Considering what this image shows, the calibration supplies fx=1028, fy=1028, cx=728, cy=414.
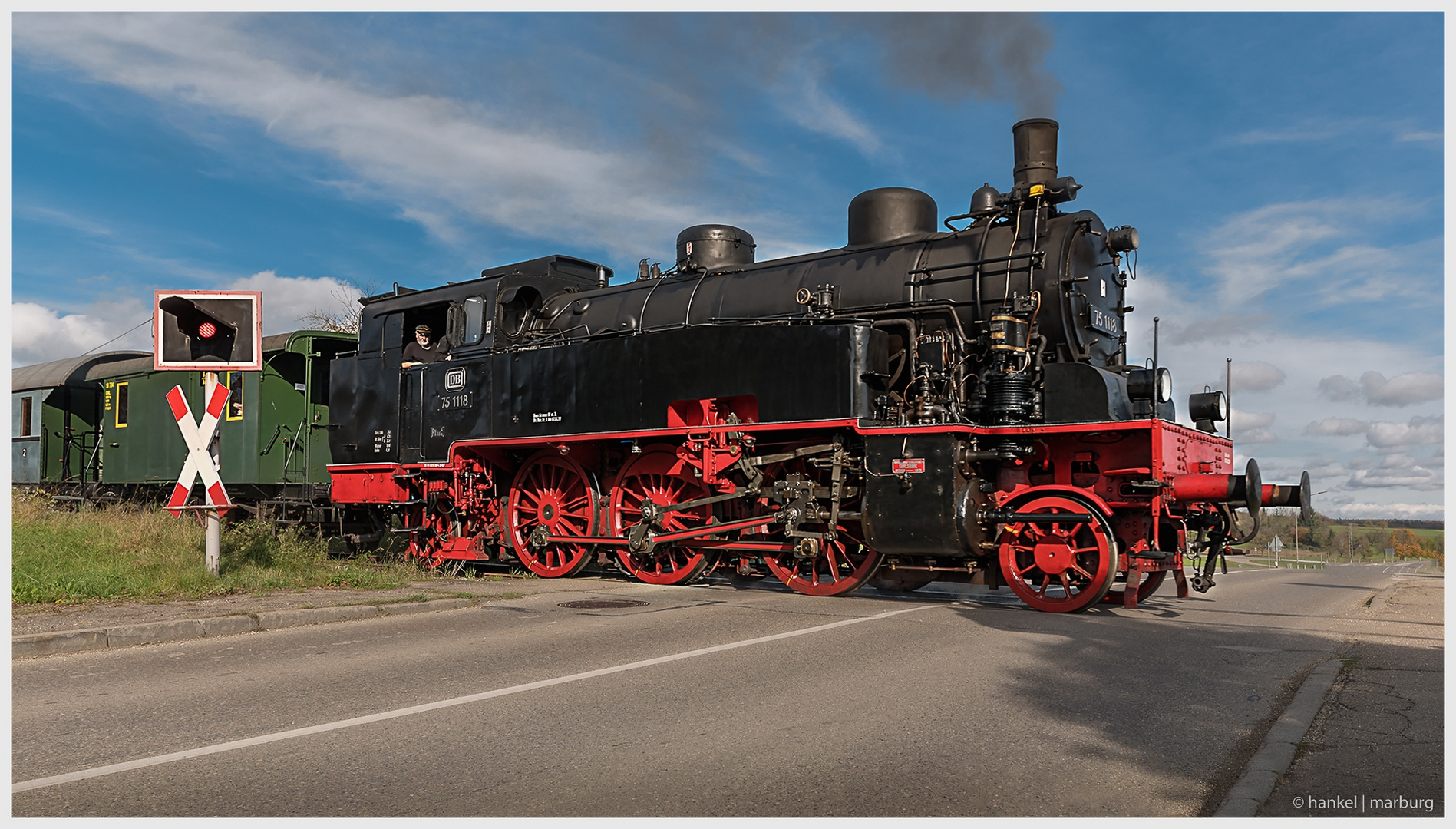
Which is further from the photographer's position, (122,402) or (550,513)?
(122,402)

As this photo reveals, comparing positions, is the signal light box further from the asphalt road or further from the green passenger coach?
the green passenger coach

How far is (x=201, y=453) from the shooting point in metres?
8.59

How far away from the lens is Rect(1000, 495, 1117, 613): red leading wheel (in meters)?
8.16

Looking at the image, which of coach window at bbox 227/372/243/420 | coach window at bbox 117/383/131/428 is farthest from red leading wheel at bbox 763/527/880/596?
coach window at bbox 117/383/131/428

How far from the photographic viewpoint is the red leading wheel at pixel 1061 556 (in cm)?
816

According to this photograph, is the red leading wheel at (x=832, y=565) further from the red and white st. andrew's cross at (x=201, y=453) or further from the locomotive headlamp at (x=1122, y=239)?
the red and white st. andrew's cross at (x=201, y=453)

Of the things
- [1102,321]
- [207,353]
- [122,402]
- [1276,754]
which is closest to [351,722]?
[1276,754]

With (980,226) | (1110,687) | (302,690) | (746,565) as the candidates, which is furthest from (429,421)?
(1110,687)

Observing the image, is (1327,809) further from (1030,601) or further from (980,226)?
(980,226)

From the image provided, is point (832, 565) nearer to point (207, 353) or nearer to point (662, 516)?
point (662, 516)

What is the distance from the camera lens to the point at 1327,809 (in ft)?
10.7

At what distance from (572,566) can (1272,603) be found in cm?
749

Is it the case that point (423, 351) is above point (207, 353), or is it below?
above

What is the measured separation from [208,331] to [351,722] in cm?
547
